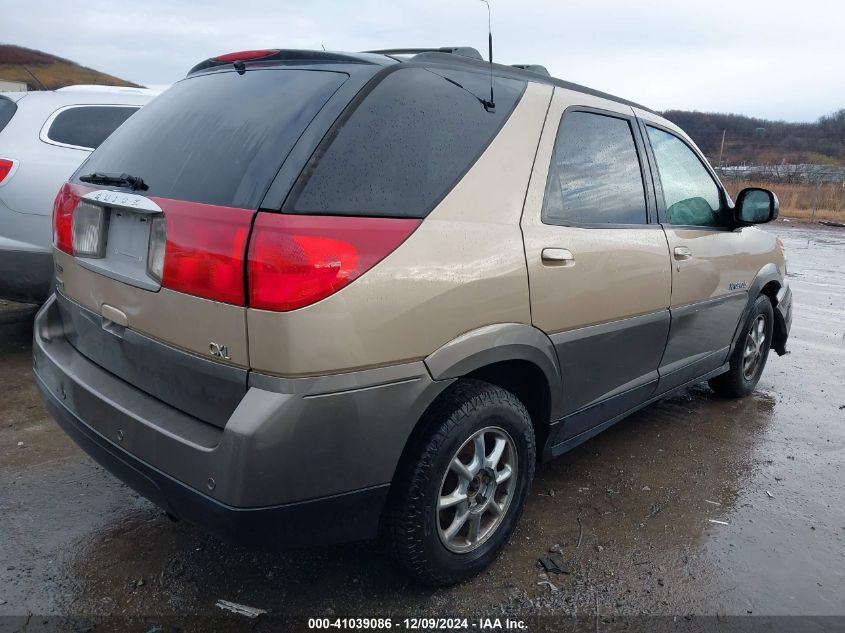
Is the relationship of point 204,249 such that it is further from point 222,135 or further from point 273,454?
point 273,454

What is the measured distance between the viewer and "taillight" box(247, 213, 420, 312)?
1697 mm

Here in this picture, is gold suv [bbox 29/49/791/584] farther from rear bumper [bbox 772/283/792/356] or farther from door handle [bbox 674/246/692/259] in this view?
rear bumper [bbox 772/283/792/356]

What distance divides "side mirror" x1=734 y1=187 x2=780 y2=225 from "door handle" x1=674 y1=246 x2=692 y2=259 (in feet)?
2.17

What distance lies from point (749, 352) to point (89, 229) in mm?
4018

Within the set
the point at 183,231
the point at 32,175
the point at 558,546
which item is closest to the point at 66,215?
the point at 183,231

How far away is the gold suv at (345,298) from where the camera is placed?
1.75 m

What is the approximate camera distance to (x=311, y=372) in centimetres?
172

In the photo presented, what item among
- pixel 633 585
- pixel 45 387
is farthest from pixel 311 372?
pixel 633 585

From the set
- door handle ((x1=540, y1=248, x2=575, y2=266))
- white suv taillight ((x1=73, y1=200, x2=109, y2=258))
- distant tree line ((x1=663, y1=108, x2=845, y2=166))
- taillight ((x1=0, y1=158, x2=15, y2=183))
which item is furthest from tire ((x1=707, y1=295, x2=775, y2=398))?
distant tree line ((x1=663, y1=108, x2=845, y2=166))

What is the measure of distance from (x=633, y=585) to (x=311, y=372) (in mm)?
1529

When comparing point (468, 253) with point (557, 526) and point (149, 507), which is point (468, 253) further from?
point (149, 507)

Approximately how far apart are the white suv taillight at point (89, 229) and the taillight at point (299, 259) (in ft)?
2.43

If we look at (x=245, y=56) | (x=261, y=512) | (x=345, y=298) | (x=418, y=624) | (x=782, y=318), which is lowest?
(x=418, y=624)

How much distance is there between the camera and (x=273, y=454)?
171 centimetres
